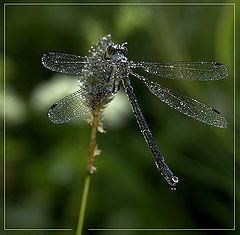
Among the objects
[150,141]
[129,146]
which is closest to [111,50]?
[150,141]

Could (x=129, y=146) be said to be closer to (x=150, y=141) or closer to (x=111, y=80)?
(x=150, y=141)

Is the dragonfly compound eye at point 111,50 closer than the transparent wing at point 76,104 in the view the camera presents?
No

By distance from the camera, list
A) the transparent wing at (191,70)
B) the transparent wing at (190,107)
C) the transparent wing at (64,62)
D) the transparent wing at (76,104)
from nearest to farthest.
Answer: the transparent wing at (76,104), the transparent wing at (64,62), the transparent wing at (190,107), the transparent wing at (191,70)

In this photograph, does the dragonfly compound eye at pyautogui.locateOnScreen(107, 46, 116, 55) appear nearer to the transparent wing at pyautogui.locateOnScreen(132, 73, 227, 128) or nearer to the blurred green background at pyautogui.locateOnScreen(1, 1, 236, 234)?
the transparent wing at pyautogui.locateOnScreen(132, 73, 227, 128)

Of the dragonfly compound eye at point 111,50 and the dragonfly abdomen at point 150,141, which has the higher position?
the dragonfly compound eye at point 111,50

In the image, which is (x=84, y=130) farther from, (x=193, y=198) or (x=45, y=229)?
(x=193, y=198)

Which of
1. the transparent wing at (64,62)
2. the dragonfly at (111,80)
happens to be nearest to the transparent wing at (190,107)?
the dragonfly at (111,80)

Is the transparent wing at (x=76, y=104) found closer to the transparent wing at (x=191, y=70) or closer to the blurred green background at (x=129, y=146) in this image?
the transparent wing at (x=191, y=70)
